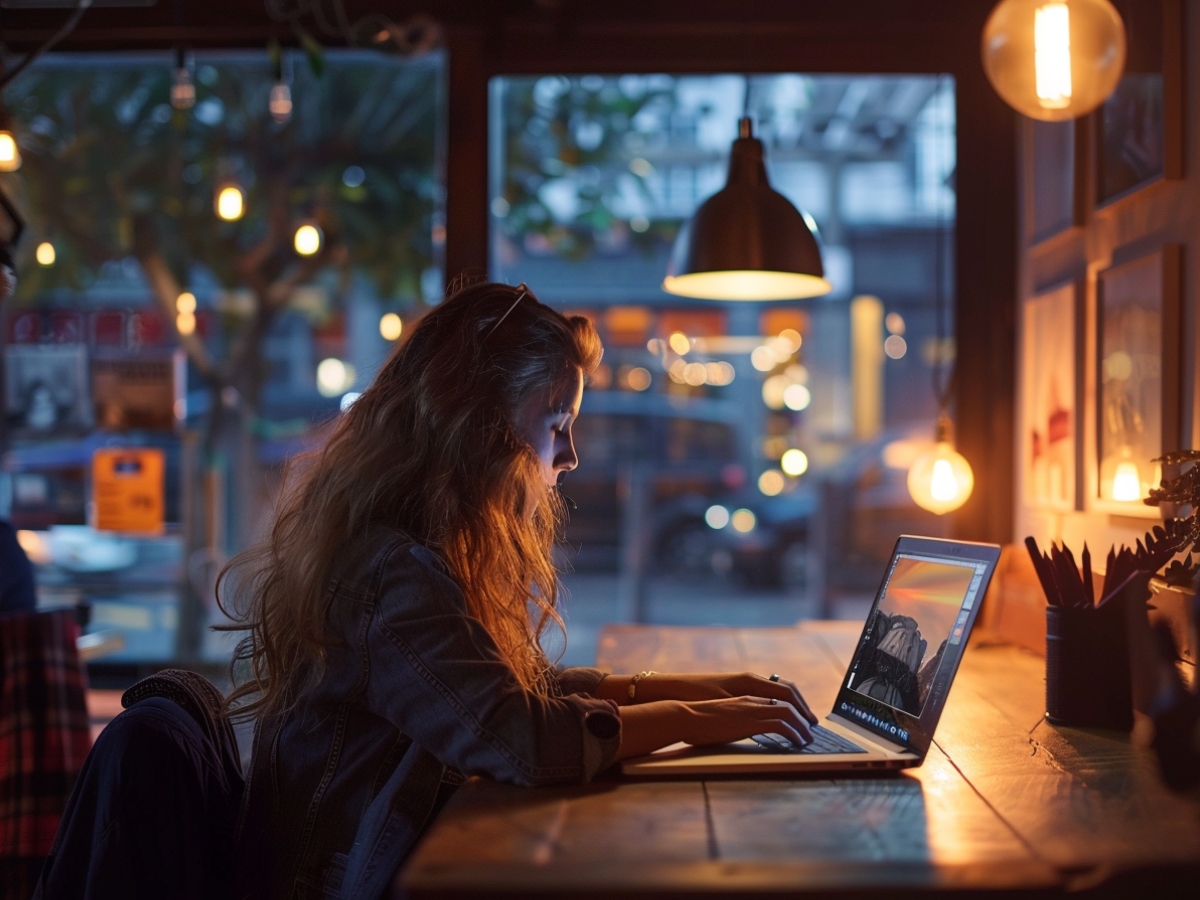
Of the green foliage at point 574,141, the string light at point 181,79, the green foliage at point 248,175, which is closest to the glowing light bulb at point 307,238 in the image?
the green foliage at point 248,175

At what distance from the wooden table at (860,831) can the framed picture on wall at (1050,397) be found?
937 millimetres

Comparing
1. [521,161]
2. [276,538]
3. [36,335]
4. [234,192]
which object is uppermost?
[521,161]

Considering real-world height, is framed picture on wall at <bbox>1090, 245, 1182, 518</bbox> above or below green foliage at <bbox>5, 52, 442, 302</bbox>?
below

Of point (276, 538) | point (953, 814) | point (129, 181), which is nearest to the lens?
point (953, 814)

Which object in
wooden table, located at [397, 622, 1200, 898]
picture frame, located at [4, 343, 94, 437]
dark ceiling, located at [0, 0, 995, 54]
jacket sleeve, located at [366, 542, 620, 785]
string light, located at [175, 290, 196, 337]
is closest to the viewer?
wooden table, located at [397, 622, 1200, 898]

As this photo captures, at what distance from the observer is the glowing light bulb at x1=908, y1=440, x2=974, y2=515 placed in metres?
2.69

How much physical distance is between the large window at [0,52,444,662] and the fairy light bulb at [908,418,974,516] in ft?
8.50

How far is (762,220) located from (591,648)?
366 cm

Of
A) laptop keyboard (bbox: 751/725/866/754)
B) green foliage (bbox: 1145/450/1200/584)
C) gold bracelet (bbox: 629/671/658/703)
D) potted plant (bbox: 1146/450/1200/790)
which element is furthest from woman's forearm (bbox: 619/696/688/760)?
green foliage (bbox: 1145/450/1200/584)

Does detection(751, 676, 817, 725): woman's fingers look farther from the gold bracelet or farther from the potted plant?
the potted plant

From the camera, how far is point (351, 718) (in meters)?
1.50

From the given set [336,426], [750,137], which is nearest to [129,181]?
[750,137]

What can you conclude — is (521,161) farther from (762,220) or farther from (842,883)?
(842,883)

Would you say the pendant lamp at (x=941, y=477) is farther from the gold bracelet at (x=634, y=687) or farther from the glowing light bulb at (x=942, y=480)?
the gold bracelet at (x=634, y=687)
